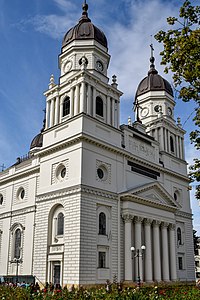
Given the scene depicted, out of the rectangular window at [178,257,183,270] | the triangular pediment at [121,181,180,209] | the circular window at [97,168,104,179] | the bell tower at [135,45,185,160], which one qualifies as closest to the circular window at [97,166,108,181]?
the circular window at [97,168,104,179]

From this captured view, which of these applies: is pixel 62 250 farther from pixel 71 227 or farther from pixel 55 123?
pixel 55 123

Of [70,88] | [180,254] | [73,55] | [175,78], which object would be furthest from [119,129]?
[175,78]

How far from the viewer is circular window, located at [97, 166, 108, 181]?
34375mm

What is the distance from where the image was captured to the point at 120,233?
3425cm

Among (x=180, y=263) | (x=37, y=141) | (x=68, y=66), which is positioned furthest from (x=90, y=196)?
(x=37, y=141)

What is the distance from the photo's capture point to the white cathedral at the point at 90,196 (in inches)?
1254

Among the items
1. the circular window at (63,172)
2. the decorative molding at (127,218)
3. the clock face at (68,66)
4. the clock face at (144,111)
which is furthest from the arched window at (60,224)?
the clock face at (144,111)

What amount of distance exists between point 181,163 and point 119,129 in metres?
14.0

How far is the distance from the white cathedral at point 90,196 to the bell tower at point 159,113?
1.47 metres

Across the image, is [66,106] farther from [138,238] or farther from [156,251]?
[156,251]

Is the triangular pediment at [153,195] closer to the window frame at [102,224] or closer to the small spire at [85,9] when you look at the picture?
the window frame at [102,224]

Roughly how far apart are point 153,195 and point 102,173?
7.85 meters

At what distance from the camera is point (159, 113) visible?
48.6m

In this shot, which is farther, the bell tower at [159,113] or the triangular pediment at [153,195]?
the bell tower at [159,113]
